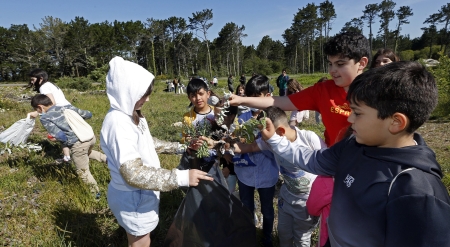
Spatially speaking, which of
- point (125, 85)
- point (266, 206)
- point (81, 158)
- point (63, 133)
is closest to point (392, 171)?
point (125, 85)

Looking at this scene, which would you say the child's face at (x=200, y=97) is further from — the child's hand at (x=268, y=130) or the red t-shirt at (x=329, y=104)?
the child's hand at (x=268, y=130)

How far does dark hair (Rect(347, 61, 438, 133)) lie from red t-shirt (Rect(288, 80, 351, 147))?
75 cm

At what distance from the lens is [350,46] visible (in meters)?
1.60

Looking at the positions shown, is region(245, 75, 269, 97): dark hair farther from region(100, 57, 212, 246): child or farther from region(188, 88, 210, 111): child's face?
region(100, 57, 212, 246): child

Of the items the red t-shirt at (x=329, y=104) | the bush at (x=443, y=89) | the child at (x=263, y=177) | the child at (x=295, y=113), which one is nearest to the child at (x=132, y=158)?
the child at (x=263, y=177)

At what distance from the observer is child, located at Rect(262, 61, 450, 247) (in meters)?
0.83

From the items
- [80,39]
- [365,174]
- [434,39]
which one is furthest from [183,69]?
[365,174]

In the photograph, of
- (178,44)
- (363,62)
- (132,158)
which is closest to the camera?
(132,158)

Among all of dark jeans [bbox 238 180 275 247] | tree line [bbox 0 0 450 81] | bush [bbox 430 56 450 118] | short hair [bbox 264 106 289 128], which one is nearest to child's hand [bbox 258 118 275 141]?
short hair [bbox 264 106 289 128]

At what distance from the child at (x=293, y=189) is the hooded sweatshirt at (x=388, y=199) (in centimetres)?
71

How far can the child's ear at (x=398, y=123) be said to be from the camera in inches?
36.5

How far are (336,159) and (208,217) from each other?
994 mm

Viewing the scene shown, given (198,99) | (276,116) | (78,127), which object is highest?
(198,99)

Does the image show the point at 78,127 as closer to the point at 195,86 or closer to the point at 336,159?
the point at 195,86
